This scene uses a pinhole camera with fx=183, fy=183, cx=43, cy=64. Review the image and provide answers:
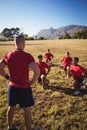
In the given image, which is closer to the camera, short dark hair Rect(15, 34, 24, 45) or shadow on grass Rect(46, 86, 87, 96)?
short dark hair Rect(15, 34, 24, 45)

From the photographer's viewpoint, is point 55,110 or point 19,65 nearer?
point 19,65

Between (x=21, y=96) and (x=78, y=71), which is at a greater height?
(x=21, y=96)

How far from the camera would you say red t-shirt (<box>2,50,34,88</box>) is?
3.74m

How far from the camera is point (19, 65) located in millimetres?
3801

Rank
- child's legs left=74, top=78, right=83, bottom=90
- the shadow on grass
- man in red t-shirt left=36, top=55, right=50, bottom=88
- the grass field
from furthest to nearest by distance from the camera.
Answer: man in red t-shirt left=36, top=55, right=50, bottom=88
child's legs left=74, top=78, right=83, bottom=90
the shadow on grass
the grass field

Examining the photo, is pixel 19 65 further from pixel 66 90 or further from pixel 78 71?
pixel 66 90

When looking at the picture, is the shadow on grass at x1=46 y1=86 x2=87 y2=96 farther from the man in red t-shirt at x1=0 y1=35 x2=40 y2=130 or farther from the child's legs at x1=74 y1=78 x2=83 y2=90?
the man in red t-shirt at x1=0 y1=35 x2=40 y2=130

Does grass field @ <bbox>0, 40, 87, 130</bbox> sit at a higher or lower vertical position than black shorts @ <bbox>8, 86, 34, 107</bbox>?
lower

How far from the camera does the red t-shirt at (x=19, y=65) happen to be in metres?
3.74

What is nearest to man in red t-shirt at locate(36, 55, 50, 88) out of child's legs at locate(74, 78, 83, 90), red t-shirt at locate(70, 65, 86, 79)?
red t-shirt at locate(70, 65, 86, 79)

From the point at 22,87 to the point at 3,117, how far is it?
2.14 m

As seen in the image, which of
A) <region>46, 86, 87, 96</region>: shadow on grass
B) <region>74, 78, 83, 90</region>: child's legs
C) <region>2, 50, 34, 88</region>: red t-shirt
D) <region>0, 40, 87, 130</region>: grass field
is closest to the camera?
<region>2, 50, 34, 88</region>: red t-shirt

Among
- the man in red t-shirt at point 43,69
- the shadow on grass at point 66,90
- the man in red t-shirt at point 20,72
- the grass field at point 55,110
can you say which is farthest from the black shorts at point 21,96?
the man in red t-shirt at point 43,69

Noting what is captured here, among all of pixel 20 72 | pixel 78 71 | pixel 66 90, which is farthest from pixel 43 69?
pixel 20 72
